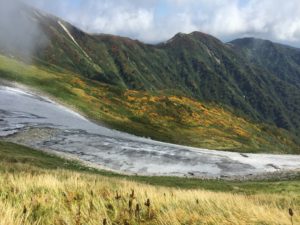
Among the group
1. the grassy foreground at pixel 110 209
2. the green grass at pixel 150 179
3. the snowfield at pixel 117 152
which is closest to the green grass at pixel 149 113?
the snowfield at pixel 117 152

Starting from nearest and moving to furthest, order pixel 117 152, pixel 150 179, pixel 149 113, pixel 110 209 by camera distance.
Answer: pixel 110 209 → pixel 150 179 → pixel 117 152 → pixel 149 113

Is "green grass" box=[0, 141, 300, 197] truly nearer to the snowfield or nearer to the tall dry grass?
the snowfield

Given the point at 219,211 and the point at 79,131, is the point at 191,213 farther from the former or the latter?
the point at 79,131

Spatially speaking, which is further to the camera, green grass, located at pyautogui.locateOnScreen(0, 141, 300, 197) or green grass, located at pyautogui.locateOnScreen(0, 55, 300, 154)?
green grass, located at pyautogui.locateOnScreen(0, 55, 300, 154)

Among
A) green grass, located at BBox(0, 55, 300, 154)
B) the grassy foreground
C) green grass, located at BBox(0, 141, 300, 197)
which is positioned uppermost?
green grass, located at BBox(0, 55, 300, 154)

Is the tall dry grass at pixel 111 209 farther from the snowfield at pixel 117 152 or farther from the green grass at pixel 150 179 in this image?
the snowfield at pixel 117 152

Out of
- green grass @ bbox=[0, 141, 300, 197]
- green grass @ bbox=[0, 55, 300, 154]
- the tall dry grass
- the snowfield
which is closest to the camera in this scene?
the tall dry grass

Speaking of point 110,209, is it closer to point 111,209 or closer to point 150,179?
point 111,209

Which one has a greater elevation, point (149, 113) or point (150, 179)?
point (149, 113)

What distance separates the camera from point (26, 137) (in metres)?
64.6

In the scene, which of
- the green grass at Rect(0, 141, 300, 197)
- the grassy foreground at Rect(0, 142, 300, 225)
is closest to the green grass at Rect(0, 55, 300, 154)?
the green grass at Rect(0, 141, 300, 197)

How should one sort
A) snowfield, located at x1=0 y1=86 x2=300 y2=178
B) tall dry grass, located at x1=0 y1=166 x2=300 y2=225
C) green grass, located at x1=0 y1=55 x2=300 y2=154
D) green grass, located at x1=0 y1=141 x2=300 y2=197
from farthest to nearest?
green grass, located at x1=0 y1=55 x2=300 y2=154 < snowfield, located at x1=0 y1=86 x2=300 y2=178 < green grass, located at x1=0 y1=141 x2=300 y2=197 < tall dry grass, located at x1=0 y1=166 x2=300 y2=225

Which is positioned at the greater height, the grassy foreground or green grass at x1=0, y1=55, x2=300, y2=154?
green grass at x1=0, y1=55, x2=300, y2=154

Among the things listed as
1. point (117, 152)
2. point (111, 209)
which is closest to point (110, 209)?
point (111, 209)
